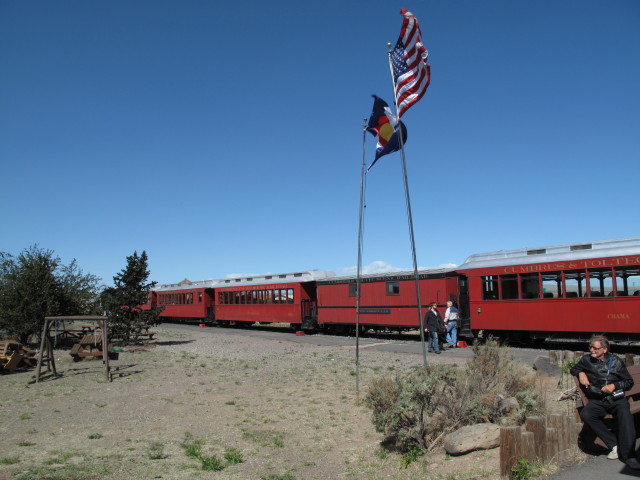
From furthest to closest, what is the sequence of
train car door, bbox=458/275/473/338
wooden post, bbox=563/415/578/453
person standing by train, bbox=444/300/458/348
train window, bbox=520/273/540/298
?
1. train car door, bbox=458/275/473/338
2. person standing by train, bbox=444/300/458/348
3. train window, bbox=520/273/540/298
4. wooden post, bbox=563/415/578/453

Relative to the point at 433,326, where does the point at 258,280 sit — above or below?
above

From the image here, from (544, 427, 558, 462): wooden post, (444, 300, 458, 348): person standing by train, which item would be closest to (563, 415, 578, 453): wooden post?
(544, 427, 558, 462): wooden post

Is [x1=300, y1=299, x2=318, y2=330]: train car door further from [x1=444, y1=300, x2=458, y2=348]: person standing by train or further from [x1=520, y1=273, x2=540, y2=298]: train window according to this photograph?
[x1=520, y1=273, x2=540, y2=298]: train window

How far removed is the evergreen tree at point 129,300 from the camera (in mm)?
21172

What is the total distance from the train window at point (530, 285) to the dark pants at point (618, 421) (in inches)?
477

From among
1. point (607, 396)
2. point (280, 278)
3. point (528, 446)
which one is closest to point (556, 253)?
point (607, 396)

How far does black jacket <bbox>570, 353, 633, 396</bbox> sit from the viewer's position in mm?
5469

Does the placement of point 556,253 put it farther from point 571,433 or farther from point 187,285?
point 187,285

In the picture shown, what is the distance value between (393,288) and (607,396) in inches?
669

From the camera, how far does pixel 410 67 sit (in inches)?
360

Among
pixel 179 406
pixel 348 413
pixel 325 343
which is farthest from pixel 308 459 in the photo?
pixel 325 343

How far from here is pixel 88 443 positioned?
775 centimetres

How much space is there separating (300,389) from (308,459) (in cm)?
464

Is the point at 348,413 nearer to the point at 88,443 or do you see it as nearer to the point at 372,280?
the point at 88,443
